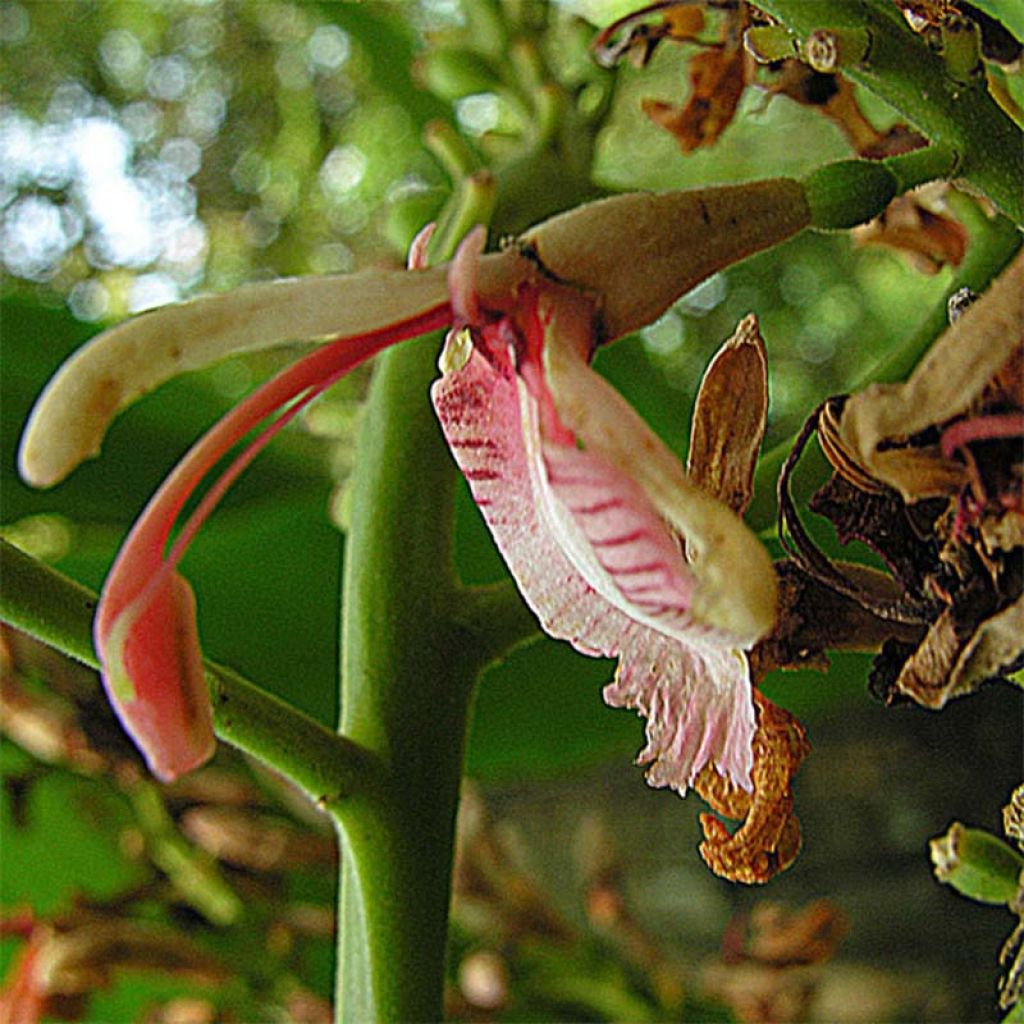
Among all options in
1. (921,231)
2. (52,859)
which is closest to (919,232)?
(921,231)

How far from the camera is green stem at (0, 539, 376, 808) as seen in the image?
238mm

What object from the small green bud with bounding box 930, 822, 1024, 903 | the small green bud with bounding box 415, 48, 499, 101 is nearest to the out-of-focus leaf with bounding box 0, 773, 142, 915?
the small green bud with bounding box 415, 48, 499, 101

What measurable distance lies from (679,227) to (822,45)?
29 mm

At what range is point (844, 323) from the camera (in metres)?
1.24

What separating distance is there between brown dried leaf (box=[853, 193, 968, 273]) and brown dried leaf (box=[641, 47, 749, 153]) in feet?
0.14

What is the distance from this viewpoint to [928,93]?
196 millimetres

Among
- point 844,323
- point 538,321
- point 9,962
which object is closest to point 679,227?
point 538,321

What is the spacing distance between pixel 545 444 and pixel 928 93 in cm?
8

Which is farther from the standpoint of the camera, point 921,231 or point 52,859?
point 52,859

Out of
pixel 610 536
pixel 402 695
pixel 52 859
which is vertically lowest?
pixel 52 859

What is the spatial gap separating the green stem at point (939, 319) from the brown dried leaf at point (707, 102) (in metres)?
0.07

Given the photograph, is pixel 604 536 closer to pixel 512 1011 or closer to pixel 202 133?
pixel 512 1011

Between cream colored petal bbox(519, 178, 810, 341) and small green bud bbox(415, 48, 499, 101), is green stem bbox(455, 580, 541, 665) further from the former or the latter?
small green bud bbox(415, 48, 499, 101)

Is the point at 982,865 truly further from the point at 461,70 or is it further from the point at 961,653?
the point at 461,70
